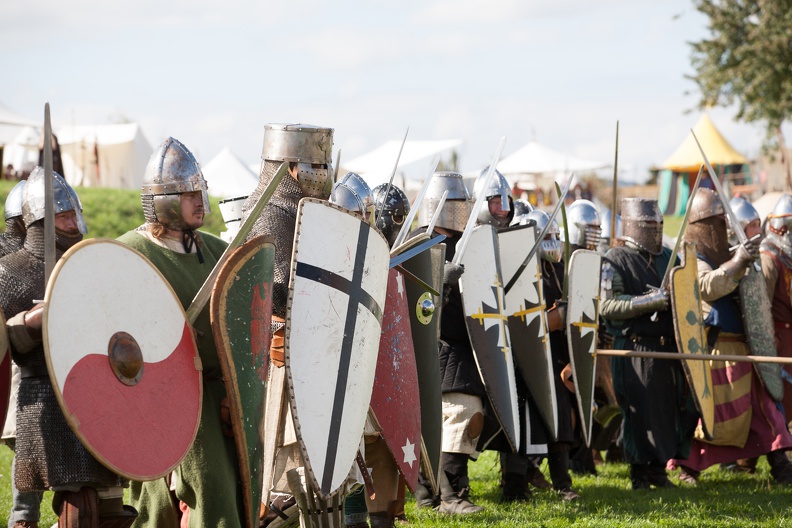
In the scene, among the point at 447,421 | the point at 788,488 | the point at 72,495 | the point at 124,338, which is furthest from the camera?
the point at 788,488

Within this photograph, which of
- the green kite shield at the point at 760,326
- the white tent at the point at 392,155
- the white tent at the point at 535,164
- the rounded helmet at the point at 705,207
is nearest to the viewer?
the green kite shield at the point at 760,326

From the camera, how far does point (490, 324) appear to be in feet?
18.8

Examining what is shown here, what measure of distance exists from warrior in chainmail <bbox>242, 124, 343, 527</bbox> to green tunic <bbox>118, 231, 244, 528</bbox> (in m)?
0.27

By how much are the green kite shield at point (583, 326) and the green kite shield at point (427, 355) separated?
132 cm

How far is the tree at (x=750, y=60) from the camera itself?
73.0 feet

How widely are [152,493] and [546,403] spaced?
259 cm

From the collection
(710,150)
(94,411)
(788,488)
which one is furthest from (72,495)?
(710,150)

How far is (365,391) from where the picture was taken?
4129 mm

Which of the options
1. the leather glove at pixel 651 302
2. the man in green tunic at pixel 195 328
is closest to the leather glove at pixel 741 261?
the leather glove at pixel 651 302

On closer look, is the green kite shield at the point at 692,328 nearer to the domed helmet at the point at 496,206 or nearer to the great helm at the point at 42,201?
the domed helmet at the point at 496,206

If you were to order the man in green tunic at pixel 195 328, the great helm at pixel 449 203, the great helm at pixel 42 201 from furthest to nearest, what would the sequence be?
the great helm at pixel 449 203 < the great helm at pixel 42 201 < the man in green tunic at pixel 195 328

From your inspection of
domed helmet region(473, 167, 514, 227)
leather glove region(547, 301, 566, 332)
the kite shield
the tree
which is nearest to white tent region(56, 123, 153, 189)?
the tree

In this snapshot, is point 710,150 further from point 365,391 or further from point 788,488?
point 365,391

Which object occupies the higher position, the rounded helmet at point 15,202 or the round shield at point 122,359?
the rounded helmet at point 15,202
